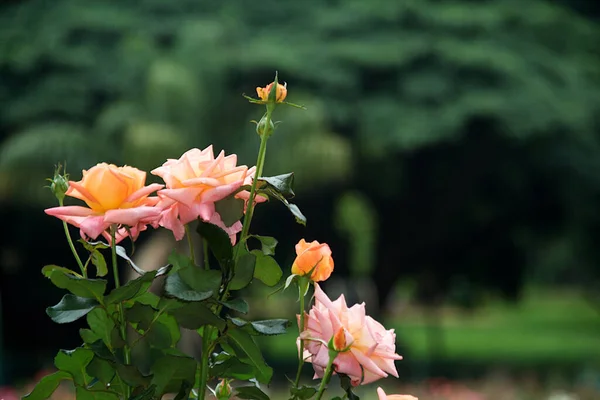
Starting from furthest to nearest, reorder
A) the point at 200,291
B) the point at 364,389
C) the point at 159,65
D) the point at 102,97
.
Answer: the point at 102,97 < the point at 159,65 < the point at 364,389 < the point at 200,291

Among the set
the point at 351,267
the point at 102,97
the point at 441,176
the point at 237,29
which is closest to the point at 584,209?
the point at 441,176

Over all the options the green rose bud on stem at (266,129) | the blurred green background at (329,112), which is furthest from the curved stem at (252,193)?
the blurred green background at (329,112)

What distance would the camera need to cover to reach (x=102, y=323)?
1.25 m

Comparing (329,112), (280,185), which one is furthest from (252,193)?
(329,112)

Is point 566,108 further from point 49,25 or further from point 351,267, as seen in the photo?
point 49,25

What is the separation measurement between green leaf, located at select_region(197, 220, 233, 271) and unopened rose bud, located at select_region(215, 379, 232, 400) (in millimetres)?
161

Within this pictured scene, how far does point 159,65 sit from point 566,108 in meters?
4.72

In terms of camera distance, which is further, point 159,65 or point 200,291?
point 159,65

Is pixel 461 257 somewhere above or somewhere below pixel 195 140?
below

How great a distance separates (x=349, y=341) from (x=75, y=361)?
32cm

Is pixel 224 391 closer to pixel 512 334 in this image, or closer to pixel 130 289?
pixel 130 289

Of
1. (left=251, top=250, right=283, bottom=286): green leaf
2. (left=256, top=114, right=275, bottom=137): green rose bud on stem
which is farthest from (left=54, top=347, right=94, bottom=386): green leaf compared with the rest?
(left=256, top=114, right=275, bottom=137): green rose bud on stem

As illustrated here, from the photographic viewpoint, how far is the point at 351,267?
54.0 ft

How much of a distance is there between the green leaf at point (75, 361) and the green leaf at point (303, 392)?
0.76ft
